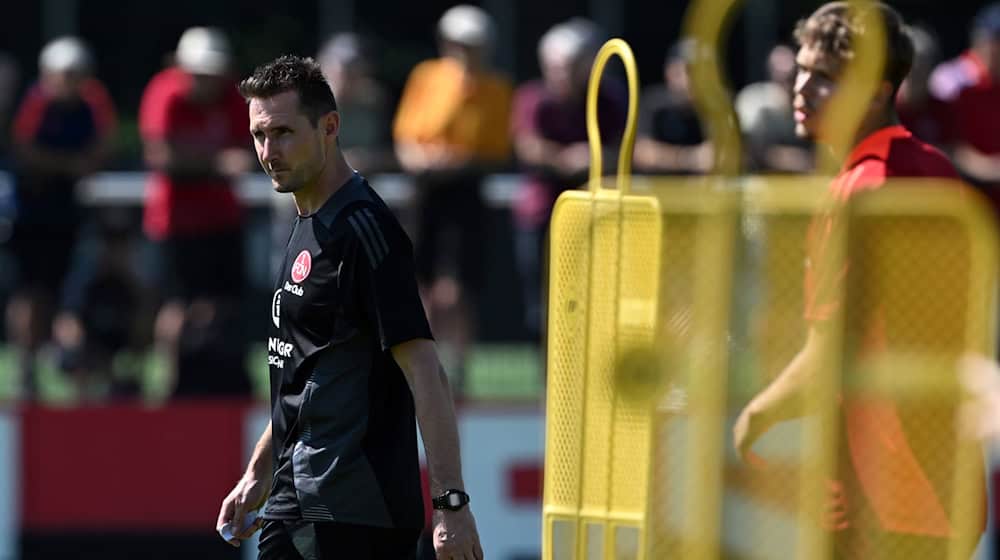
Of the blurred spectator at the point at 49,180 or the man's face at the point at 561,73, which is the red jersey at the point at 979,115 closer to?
the man's face at the point at 561,73

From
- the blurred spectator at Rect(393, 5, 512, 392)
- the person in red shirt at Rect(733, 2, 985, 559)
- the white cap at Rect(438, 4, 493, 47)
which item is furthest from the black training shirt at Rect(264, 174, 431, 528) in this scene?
the white cap at Rect(438, 4, 493, 47)

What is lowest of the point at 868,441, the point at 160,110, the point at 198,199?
the point at 868,441

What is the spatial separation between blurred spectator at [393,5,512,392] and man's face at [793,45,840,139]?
544 cm

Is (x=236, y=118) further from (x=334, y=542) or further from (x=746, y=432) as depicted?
(x=746, y=432)

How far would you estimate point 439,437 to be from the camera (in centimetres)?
460

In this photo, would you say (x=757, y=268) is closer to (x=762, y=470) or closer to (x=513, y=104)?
(x=762, y=470)

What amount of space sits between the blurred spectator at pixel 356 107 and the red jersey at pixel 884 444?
20.2 ft

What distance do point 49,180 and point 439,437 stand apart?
607 cm

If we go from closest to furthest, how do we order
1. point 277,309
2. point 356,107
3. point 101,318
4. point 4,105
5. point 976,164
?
1. point 277,309
2. point 976,164
3. point 356,107
4. point 101,318
5. point 4,105

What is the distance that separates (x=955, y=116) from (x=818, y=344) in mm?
6569

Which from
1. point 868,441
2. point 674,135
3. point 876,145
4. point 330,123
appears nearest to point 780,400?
point 868,441

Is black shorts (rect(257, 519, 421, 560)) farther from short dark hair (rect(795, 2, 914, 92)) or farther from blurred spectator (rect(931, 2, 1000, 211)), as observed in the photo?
blurred spectator (rect(931, 2, 1000, 211))

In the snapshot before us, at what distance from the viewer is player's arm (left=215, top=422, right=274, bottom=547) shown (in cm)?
508

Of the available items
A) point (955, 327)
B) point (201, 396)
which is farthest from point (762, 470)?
point (201, 396)
